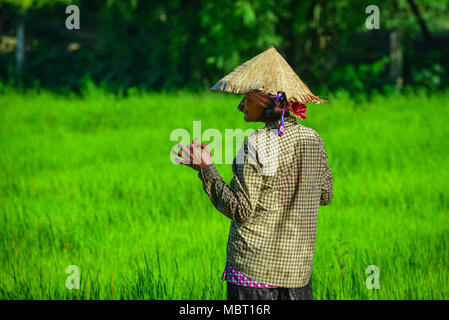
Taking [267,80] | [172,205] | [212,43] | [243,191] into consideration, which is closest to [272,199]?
[243,191]

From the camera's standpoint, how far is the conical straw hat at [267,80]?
2486 mm

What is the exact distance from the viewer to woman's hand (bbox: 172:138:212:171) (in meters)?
2.45

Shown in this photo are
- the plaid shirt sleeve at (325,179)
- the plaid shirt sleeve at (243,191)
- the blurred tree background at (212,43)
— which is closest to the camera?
the plaid shirt sleeve at (243,191)

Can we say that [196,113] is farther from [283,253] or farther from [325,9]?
[283,253]

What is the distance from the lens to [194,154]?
2.45 meters

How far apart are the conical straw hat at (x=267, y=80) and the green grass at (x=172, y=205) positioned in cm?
161

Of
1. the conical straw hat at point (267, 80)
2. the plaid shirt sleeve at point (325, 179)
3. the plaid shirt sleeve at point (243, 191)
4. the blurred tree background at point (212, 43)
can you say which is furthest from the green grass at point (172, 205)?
the blurred tree background at point (212, 43)

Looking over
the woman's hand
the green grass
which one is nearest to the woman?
the woman's hand

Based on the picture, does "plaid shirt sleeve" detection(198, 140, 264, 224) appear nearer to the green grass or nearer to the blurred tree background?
the green grass

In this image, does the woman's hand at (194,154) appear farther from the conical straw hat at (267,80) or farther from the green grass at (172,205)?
the green grass at (172,205)

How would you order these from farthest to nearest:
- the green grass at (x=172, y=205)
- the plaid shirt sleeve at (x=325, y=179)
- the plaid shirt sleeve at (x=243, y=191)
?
the green grass at (x=172, y=205), the plaid shirt sleeve at (x=325, y=179), the plaid shirt sleeve at (x=243, y=191)
